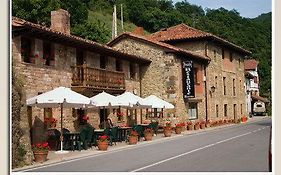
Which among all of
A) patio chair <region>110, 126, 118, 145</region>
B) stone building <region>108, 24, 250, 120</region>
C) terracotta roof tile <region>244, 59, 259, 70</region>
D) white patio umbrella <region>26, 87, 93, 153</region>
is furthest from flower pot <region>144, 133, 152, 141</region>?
terracotta roof tile <region>244, 59, 259, 70</region>

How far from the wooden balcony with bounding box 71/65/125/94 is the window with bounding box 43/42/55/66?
1566 millimetres

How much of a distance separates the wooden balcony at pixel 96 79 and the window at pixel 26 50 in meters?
3.05

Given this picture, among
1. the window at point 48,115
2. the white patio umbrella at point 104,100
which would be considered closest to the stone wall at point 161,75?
the white patio umbrella at point 104,100

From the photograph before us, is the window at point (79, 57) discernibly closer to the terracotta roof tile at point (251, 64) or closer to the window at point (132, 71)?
the window at point (132, 71)

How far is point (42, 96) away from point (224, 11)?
710 cm

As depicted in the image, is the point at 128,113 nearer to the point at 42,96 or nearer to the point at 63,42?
the point at 63,42

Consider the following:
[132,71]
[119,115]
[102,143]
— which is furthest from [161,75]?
[102,143]

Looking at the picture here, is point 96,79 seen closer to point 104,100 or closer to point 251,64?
point 104,100

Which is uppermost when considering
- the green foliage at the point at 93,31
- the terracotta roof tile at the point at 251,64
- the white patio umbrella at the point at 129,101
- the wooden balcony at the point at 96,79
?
the green foliage at the point at 93,31

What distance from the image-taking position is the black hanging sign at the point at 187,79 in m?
26.1

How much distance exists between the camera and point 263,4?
1194 cm

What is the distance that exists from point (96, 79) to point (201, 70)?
10868 millimetres

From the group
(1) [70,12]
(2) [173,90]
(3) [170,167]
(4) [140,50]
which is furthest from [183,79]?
(3) [170,167]

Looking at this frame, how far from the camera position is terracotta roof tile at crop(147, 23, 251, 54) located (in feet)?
81.4
